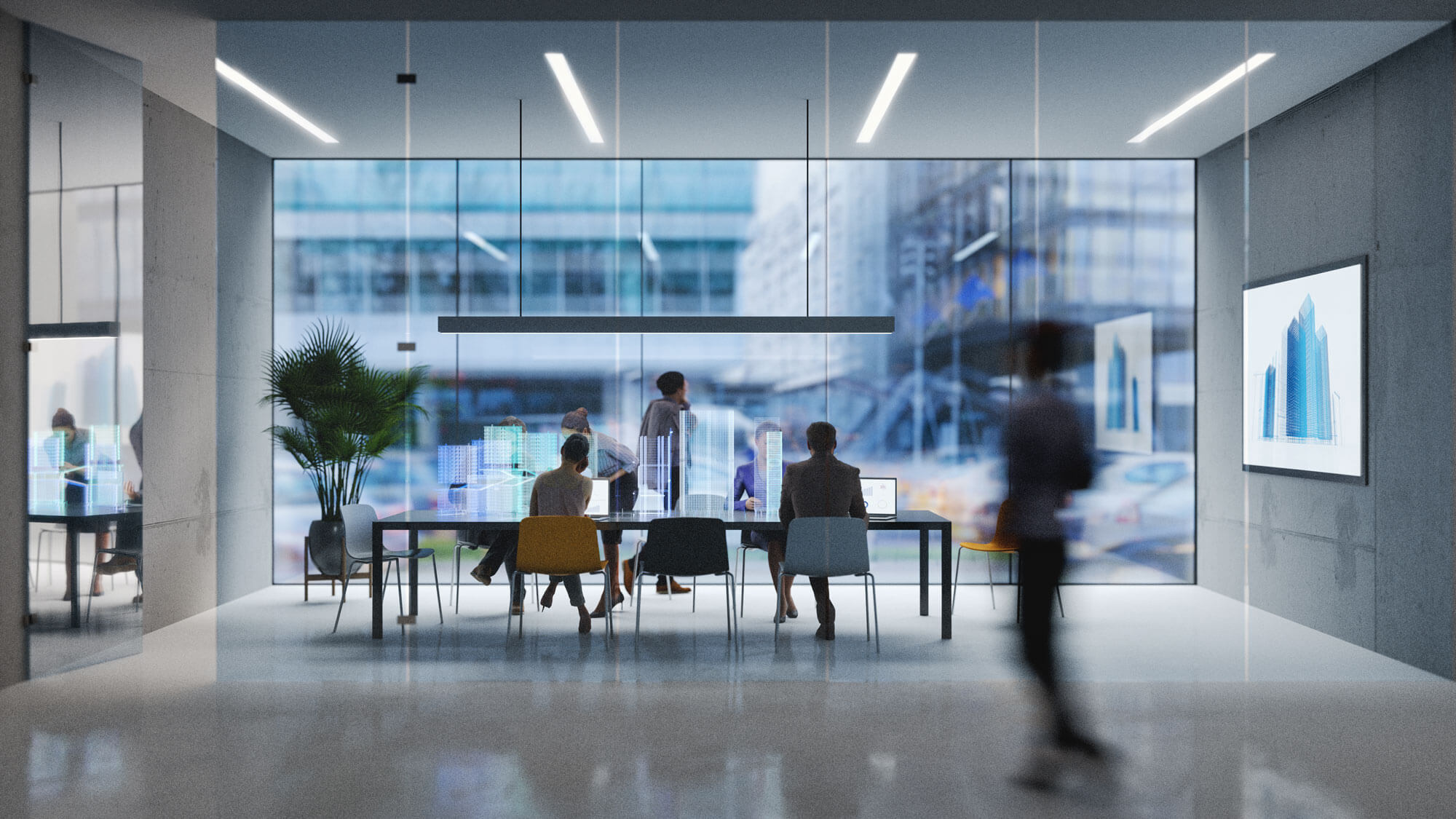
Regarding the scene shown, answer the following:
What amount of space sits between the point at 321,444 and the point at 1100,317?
6.10m

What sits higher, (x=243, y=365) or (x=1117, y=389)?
(x=243, y=365)

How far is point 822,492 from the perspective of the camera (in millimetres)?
5805

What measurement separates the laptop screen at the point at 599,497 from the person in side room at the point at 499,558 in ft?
1.73

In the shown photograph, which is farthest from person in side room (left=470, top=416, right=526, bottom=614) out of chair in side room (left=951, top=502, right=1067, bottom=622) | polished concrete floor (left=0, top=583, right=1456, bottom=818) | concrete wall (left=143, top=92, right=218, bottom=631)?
chair in side room (left=951, top=502, right=1067, bottom=622)

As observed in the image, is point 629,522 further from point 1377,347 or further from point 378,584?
point 1377,347

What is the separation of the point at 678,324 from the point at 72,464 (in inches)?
137

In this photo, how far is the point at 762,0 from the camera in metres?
4.62

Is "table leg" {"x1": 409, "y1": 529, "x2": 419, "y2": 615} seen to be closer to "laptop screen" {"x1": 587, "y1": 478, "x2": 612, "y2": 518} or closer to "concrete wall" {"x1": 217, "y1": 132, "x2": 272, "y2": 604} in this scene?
"laptop screen" {"x1": 587, "y1": 478, "x2": 612, "y2": 518}

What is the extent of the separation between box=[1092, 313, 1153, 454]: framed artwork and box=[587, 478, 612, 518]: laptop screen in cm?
409

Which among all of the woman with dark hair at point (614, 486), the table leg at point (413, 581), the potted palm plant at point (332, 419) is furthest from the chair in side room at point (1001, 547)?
the potted palm plant at point (332, 419)

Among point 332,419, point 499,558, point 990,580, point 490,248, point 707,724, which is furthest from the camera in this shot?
point 490,248

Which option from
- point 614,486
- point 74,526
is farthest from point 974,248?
point 74,526

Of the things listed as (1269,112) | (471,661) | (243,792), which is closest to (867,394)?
(1269,112)

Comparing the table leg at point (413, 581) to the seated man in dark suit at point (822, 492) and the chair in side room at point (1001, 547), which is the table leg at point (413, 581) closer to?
the seated man in dark suit at point (822, 492)
